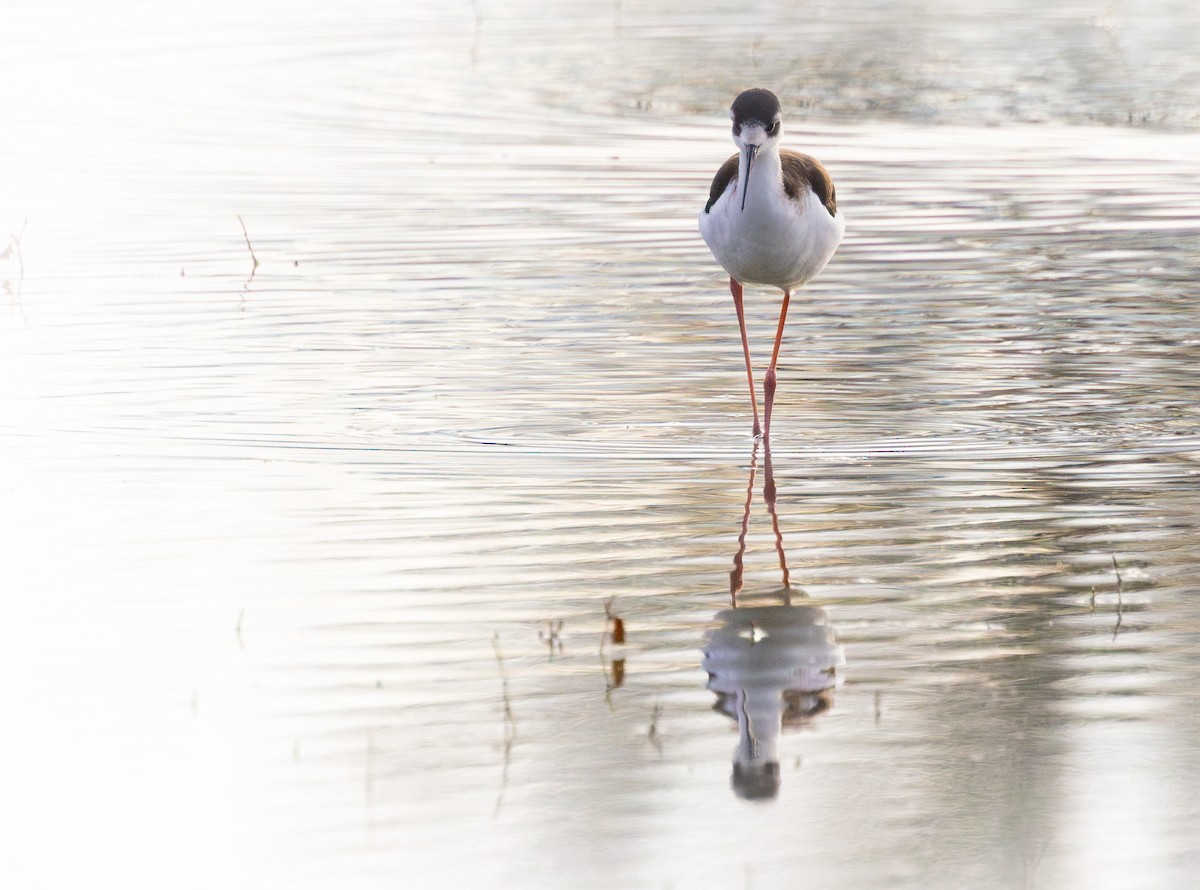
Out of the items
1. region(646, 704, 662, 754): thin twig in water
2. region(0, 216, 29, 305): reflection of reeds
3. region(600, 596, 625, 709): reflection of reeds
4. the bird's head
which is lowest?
region(646, 704, 662, 754): thin twig in water

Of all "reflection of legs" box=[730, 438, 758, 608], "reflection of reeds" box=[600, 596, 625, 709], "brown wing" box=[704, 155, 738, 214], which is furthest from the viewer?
"brown wing" box=[704, 155, 738, 214]

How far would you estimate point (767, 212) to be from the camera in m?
8.88

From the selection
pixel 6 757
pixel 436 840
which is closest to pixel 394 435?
→ pixel 6 757

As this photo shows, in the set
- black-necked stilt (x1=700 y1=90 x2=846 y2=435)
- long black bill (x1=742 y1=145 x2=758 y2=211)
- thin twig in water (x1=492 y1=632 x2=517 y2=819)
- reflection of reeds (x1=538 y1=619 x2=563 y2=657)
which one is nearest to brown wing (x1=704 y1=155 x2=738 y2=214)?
black-necked stilt (x1=700 y1=90 x2=846 y2=435)

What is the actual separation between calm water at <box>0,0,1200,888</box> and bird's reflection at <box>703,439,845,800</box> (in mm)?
20

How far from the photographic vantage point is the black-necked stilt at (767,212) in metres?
8.60

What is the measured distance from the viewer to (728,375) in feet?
33.3

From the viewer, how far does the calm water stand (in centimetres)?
477

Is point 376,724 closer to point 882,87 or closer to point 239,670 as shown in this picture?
point 239,670

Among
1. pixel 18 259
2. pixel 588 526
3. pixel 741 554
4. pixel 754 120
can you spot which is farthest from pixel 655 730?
pixel 18 259

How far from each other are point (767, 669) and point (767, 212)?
3.52 meters

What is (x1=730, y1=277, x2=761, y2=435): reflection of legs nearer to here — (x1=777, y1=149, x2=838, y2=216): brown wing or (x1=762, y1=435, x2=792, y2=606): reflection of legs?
(x1=762, y1=435, x2=792, y2=606): reflection of legs

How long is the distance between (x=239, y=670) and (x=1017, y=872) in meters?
2.35

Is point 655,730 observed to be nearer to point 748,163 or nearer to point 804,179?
point 748,163
